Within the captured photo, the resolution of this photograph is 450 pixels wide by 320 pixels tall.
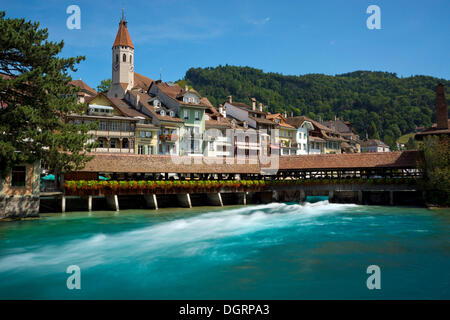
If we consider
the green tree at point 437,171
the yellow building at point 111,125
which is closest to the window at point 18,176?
the yellow building at point 111,125

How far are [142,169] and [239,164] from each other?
1032 centimetres

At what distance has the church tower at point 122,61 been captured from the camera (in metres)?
64.1

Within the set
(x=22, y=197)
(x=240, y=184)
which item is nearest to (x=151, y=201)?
(x=240, y=184)

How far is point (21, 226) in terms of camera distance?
22.7 meters

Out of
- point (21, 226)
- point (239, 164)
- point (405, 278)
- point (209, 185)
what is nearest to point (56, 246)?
point (21, 226)

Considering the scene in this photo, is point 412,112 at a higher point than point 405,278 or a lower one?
higher

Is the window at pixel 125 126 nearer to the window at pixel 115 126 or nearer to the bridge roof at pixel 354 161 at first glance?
the window at pixel 115 126

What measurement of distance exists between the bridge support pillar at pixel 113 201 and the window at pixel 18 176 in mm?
7607

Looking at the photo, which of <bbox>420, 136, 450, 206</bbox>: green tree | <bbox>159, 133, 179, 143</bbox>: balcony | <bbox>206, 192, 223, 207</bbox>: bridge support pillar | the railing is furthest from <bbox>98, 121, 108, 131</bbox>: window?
<bbox>420, 136, 450, 206</bbox>: green tree

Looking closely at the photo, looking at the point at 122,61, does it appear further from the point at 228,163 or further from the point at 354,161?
the point at 354,161

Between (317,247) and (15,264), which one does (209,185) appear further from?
(15,264)
